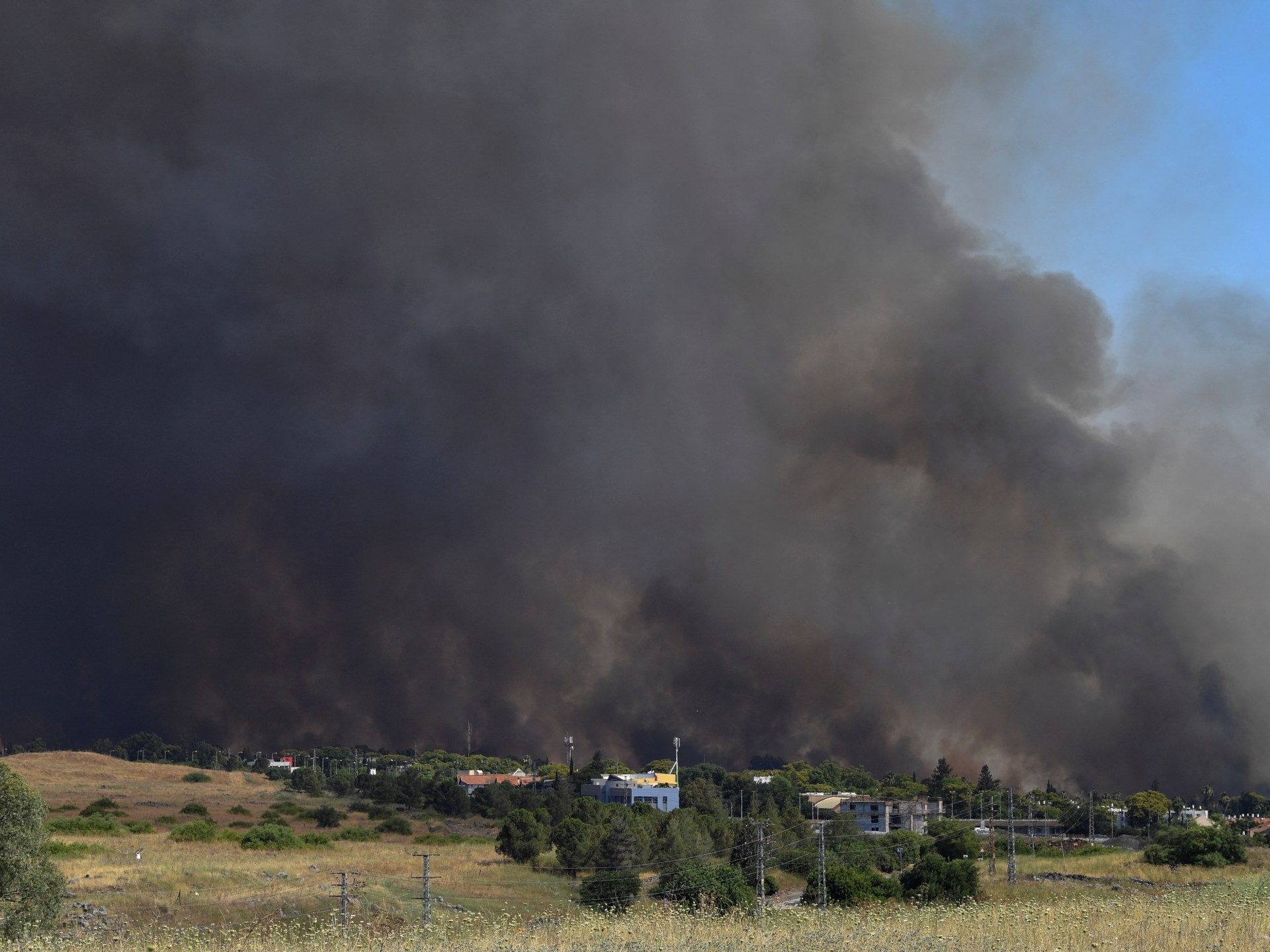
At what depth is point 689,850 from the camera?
70125 mm

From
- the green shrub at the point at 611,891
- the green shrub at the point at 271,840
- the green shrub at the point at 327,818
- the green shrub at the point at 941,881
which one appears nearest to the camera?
the green shrub at the point at 941,881

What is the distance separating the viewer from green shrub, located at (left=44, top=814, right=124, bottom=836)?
7250 centimetres

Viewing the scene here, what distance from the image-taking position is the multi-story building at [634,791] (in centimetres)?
11569

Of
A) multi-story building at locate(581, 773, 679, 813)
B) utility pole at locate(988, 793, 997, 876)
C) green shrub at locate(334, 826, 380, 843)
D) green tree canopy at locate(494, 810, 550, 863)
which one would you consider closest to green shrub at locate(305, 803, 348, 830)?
green shrub at locate(334, 826, 380, 843)

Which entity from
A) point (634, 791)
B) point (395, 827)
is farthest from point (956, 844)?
point (395, 827)

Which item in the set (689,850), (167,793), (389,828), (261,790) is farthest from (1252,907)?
(261,790)

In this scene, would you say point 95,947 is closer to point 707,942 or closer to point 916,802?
point 707,942

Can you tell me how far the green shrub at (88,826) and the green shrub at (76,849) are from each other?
10.6 metres

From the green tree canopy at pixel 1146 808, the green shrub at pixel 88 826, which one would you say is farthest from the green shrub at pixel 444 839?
the green tree canopy at pixel 1146 808

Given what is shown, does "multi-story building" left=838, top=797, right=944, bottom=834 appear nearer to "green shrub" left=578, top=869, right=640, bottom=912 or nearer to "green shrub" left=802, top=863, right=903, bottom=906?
"green shrub" left=802, top=863, right=903, bottom=906

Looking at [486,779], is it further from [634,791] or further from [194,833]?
[194,833]

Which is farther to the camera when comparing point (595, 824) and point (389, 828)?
point (389, 828)

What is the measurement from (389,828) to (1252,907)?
81.0m

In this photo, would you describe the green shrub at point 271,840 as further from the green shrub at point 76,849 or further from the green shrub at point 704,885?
the green shrub at point 704,885
